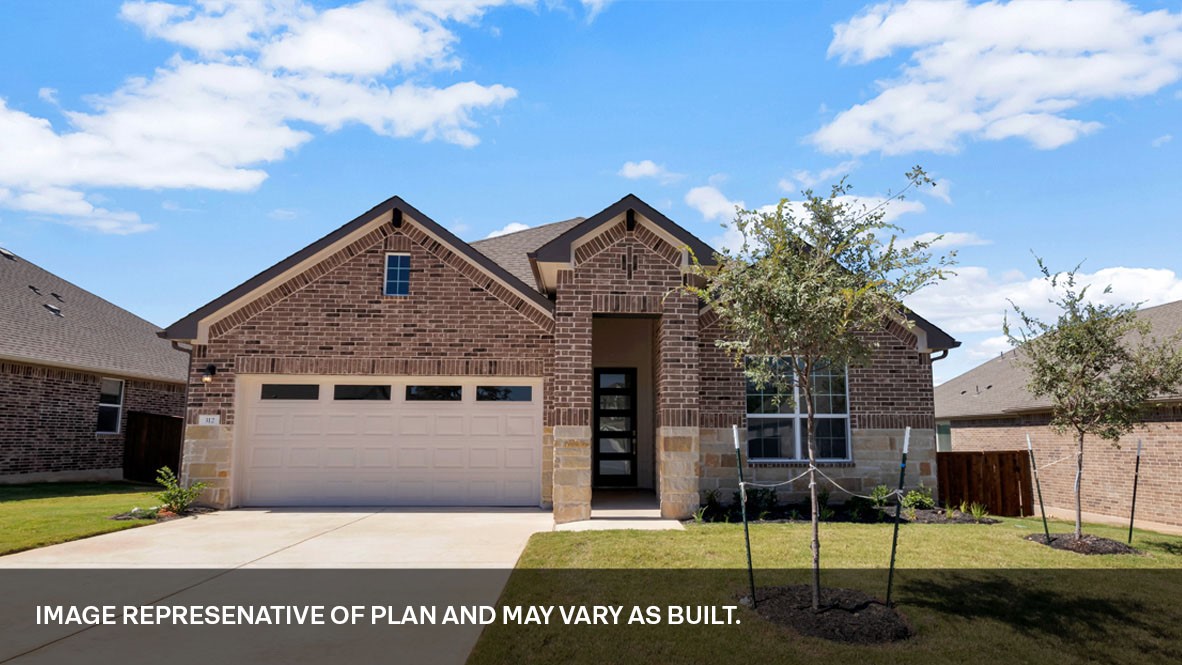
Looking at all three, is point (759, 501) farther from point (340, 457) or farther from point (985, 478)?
point (340, 457)

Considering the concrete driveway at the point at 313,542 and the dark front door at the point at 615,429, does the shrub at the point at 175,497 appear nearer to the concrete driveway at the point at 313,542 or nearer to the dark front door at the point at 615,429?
the concrete driveway at the point at 313,542

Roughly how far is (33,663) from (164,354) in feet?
68.0

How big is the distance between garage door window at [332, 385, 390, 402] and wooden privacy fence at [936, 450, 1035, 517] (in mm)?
10875

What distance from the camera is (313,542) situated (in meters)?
9.09

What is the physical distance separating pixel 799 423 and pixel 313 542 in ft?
27.8

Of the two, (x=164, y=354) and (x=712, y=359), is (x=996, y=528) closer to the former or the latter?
(x=712, y=359)

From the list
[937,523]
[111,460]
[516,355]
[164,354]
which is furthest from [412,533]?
[164,354]

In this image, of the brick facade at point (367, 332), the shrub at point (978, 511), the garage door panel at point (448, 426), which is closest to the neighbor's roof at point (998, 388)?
the shrub at point (978, 511)

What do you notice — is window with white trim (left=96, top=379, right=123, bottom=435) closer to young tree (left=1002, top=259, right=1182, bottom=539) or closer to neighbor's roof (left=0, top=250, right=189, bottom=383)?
neighbor's roof (left=0, top=250, right=189, bottom=383)

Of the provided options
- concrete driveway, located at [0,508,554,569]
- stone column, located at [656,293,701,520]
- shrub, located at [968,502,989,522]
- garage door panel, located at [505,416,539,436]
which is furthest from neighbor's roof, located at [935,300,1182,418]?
concrete driveway, located at [0,508,554,569]

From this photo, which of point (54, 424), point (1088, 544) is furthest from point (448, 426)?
point (54, 424)

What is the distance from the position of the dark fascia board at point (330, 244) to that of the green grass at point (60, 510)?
3402 mm

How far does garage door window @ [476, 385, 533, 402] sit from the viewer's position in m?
13.0

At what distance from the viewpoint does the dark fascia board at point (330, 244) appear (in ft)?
41.2
